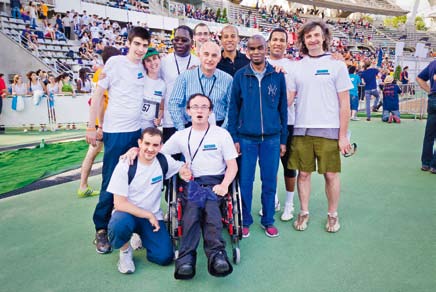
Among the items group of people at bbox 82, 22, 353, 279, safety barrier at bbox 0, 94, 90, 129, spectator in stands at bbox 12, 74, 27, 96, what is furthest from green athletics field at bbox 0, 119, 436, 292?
spectator in stands at bbox 12, 74, 27, 96

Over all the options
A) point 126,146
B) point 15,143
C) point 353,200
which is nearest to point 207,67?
point 126,146

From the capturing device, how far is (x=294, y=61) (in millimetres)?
3305

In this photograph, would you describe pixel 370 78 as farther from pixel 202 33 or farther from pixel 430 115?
pixel 202 33

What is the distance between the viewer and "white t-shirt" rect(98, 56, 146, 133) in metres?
2.97

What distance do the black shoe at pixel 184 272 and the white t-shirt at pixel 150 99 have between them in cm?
144

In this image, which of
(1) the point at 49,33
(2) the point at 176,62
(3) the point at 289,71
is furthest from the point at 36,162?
(1) the point at 49,33

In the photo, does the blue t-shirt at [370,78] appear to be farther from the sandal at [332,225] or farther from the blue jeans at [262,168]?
the blue jeans at [262,168]

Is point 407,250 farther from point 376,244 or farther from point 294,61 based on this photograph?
point 294,61

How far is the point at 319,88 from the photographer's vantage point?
10.1ft

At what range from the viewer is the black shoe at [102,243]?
2.92 m

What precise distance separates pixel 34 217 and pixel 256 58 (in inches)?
113

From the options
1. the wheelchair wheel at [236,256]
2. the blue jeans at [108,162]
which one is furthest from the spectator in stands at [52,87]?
the wheelchair wheel at [236,256]

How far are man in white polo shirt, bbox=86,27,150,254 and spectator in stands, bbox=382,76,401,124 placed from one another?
9165mm

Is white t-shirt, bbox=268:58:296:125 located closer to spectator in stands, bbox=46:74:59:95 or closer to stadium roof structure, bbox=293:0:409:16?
spectator in stands, bbox=46:74:59:95
